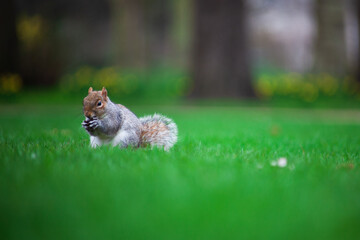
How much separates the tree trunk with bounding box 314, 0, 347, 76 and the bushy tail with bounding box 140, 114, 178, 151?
12403mm

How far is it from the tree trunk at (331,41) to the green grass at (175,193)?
39.9 feet

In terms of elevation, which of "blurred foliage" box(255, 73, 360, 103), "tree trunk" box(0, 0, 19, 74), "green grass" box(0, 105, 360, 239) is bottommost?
"blurred foliage" box(255, 73, 360, 103)

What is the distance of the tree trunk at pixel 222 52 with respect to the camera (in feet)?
39.3

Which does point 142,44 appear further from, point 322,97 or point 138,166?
point 138,166

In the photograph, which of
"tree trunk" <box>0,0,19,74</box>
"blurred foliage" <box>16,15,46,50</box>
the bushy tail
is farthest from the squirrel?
"blurred foliage" <box>16,15,46,50</box>

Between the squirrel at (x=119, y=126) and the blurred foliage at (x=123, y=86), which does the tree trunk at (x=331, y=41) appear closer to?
the blurred foliage at (x=123, y=86)

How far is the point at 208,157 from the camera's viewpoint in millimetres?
3654

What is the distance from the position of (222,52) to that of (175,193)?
991 centimetres

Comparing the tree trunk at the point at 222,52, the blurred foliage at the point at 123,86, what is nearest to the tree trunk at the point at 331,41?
the tree trunk at the point at 222,52

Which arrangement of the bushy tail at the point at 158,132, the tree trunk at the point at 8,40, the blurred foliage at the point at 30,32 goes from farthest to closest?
the blurred foliage at the point at 30,32, the tree trunk at the point at 8,40, the bushy tail at the point at 158,132

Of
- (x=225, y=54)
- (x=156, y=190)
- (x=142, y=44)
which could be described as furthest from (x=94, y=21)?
(x=156, y=190)

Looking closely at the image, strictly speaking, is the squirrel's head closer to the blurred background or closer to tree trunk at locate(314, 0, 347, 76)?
the blurred background

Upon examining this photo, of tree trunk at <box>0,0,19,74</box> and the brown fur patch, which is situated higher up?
tree trunk at <box>0,0,19,74</box>

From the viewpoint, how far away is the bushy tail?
419 centimetres
